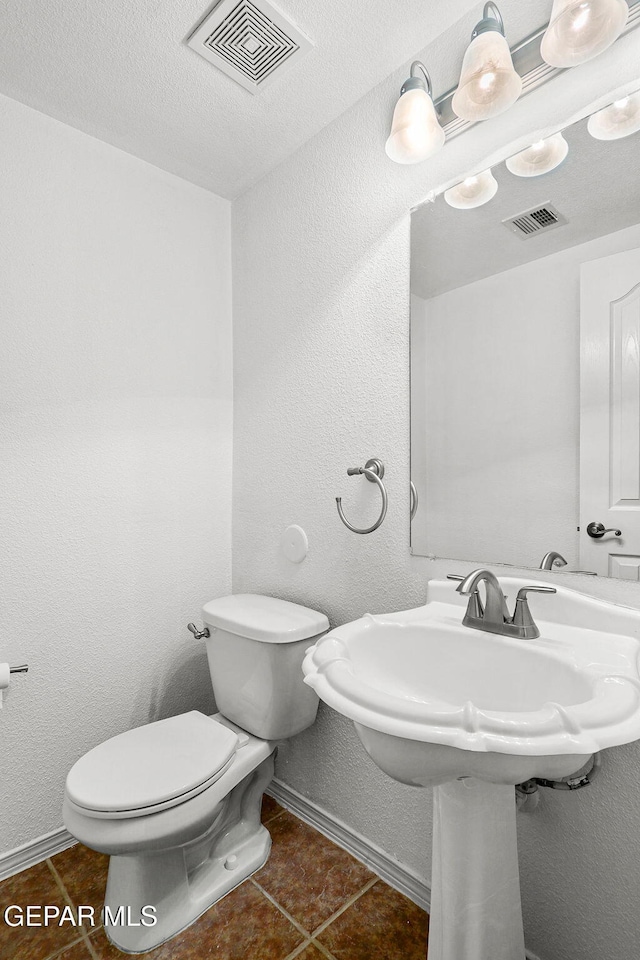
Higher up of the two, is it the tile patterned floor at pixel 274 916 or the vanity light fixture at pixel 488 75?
the vanity light fixture at pixel 488 75

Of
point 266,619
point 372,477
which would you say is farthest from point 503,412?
point 266,619

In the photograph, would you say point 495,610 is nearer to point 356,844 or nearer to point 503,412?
point 503,412

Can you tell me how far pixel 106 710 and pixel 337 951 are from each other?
36.6 inches

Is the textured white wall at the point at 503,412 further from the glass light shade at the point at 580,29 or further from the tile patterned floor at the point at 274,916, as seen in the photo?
the tile patterned floor at the point at 274,916

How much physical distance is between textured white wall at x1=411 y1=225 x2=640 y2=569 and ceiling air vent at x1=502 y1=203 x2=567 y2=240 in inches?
2.9

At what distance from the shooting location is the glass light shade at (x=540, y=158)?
3.55ft

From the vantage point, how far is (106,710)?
1.62 m

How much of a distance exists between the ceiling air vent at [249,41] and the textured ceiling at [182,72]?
3 centimetres

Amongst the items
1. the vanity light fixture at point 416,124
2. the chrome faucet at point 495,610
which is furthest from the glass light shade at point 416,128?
the chrome faucet at point 495,610

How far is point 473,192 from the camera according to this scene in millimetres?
1230

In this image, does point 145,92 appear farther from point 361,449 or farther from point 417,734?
point 417,734

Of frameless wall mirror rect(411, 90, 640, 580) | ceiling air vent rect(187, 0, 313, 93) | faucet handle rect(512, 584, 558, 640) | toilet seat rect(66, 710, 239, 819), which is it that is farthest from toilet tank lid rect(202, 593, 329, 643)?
ceiling air vent rect(187, 0, 313, 93)

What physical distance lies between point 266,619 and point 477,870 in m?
0.78

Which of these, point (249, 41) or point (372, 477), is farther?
point (372, 477)
